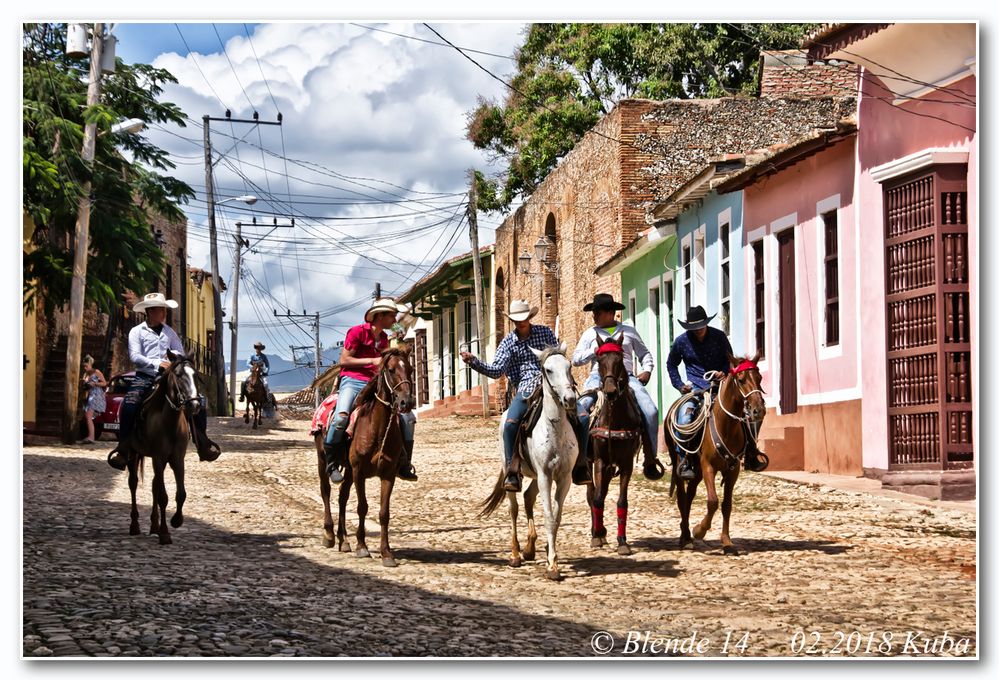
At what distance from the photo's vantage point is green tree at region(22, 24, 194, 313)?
856 cm

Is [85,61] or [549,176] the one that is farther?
[549,176]

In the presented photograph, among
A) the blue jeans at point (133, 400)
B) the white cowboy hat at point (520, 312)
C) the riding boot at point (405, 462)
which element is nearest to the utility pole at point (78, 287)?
the blue jeans at point (133, 400)

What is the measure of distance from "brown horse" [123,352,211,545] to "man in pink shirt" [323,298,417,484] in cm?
104

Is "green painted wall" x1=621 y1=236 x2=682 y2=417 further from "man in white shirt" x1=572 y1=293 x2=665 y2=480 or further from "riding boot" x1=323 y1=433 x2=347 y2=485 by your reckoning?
"riding boot" x1=323 y1=433 x2=347 y2=485

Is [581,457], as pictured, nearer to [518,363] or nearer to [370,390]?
[518,363]

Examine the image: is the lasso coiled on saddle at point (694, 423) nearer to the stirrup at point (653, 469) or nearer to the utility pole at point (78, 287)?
the stirrup at point (653, 469)

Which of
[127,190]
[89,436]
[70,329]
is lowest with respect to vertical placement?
[89,436]

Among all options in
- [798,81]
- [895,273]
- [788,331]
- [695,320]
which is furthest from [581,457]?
[798,81]

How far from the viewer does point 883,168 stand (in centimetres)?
1238

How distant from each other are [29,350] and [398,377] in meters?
2.34
